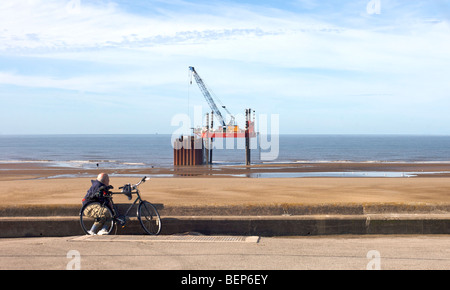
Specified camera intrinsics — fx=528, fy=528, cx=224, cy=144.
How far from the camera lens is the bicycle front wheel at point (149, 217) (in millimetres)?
10219

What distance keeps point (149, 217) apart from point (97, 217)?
0.99 m

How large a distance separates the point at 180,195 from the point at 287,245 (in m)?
8.20

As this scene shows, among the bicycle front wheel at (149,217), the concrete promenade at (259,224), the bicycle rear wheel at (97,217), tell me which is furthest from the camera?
the concrete promenade at (259,224)

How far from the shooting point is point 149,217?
1028cm

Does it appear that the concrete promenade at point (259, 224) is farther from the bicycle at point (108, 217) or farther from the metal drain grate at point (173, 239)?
the metal drain grate at point (173, 239)

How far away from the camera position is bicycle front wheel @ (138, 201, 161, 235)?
33.5 ft

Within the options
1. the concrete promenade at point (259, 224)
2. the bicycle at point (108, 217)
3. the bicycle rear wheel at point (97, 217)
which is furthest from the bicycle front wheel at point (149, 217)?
the bicycle rear wheel at point (97, 217)

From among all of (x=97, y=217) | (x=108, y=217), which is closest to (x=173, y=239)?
(x=108, y=217)

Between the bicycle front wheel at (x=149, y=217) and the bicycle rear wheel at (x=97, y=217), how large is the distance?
0.59m

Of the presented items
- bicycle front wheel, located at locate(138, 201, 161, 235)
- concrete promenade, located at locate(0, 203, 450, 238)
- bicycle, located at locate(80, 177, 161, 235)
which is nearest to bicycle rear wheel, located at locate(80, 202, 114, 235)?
bicycle, located at locate(80, 177, 161, 235)
